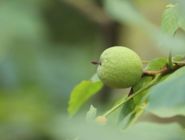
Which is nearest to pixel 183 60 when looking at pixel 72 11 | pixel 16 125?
pixel 16 125

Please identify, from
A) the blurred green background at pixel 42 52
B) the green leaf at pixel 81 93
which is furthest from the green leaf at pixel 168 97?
the blurred green background at pixel 42 52

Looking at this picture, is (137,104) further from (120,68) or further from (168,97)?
(168,97)

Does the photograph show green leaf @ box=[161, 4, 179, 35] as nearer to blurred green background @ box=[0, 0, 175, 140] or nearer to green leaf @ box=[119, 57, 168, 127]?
green leaf @ box=[119, 57, 168, 127]

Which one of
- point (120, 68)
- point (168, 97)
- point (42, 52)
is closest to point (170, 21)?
point (120, 68)

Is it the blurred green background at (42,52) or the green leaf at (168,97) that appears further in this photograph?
the blurred green background at (42,52)

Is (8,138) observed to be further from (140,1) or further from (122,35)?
(122,35)

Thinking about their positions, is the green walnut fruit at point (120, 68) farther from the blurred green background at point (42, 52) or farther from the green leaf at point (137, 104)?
the blurred green background at point (42, 52)
